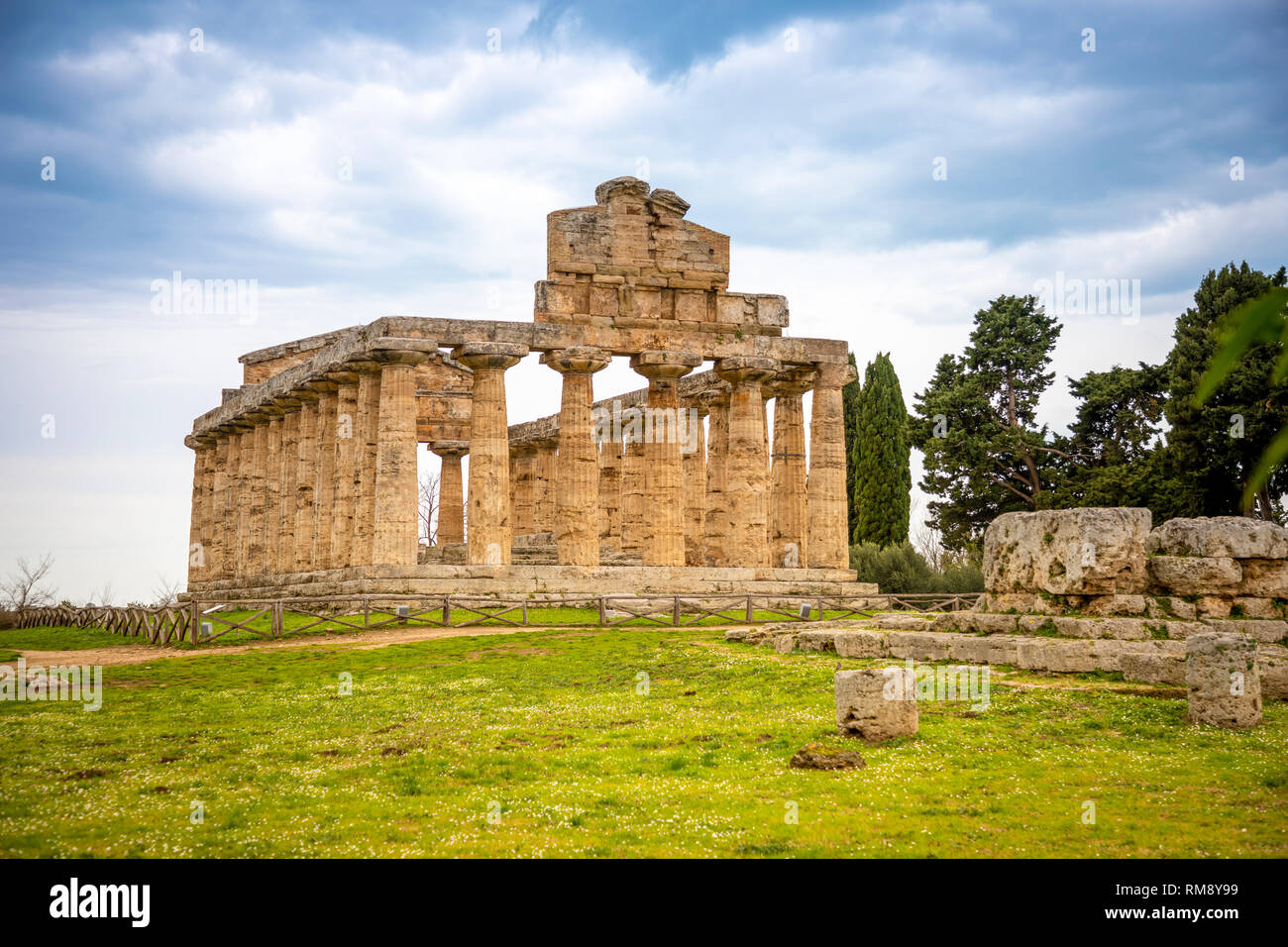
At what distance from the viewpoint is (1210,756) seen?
13047 millimetres

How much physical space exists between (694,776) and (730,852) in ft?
10.6

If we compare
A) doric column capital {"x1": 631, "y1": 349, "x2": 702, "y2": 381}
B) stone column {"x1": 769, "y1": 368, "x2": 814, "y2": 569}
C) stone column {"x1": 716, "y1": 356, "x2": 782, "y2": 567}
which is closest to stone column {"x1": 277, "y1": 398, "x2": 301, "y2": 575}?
doric column capital {"x1": 631, "y1": 349, "x2": 702, "y2": 381}

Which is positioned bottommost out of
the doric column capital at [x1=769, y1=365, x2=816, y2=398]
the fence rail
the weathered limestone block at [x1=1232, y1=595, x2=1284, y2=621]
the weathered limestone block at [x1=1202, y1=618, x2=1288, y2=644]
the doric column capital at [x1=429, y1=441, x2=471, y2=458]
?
the fence rail

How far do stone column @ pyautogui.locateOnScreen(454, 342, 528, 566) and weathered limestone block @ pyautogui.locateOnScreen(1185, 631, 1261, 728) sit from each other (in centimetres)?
2669

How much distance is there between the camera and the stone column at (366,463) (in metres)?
40.1

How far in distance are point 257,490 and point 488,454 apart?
60.6 feet

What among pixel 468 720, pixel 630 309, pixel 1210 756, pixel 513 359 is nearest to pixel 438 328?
pixel 513 359

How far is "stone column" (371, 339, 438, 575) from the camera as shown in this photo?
38.3m

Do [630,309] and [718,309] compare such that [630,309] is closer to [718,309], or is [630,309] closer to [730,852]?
[718,309]

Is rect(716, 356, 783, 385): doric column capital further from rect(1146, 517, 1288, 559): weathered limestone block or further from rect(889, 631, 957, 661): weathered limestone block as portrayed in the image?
rect(1146, 517, 1288, 559): weathered limestone block

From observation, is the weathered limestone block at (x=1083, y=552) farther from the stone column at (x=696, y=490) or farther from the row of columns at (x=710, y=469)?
the stone column at (x=696, y=490)

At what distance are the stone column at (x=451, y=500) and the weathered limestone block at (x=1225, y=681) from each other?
47396 millimetres

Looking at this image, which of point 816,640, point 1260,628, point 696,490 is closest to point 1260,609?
point 1260,628

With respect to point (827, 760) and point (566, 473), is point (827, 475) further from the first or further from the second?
point (827, 760)
